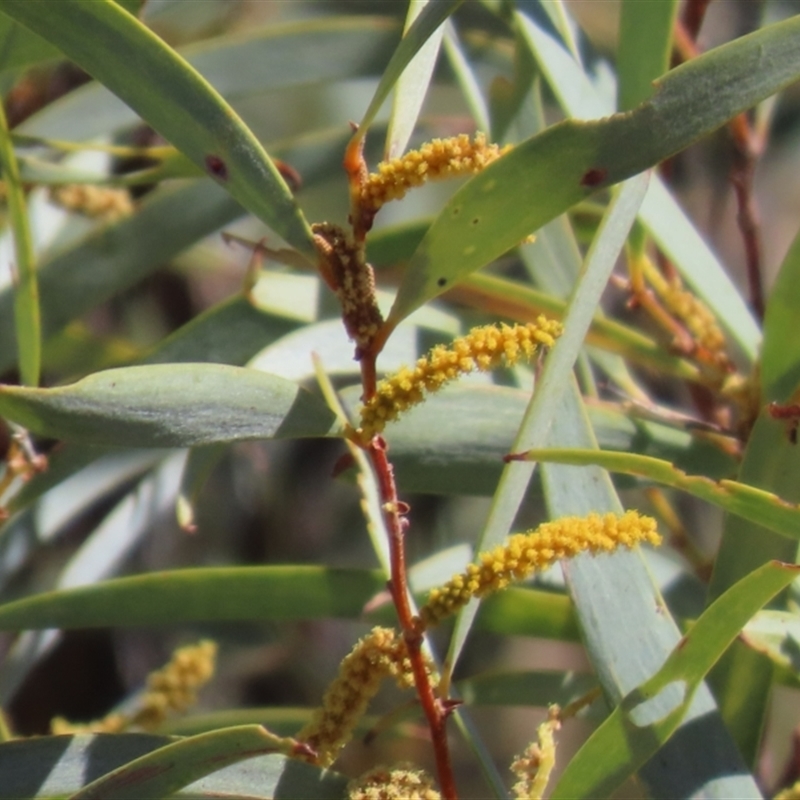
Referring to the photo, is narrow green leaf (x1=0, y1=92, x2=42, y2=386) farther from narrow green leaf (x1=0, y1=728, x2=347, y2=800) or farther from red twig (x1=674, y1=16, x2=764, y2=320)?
red twig (x1=674, y1=16, x2=764, y2=320)

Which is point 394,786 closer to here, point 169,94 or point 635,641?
point 635,641

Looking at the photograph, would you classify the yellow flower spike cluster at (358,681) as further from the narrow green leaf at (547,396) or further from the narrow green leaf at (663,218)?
the narrow green leaf at (663,218)

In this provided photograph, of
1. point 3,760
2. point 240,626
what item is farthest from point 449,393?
point 240,626

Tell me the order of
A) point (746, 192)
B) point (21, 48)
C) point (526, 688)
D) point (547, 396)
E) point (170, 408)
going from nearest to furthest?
point (170, 408) → point (547, 396) → point (21, 48) → point (526, 688) → point (746, 192)

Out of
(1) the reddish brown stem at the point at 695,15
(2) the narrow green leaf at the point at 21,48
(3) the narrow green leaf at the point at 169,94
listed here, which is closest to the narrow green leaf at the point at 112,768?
(3) the narrow green leaf at the point at 169,94

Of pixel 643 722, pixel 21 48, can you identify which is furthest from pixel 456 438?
pixel 21 48
